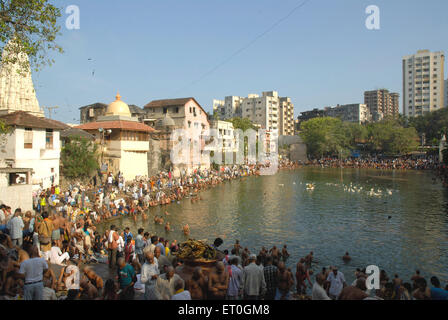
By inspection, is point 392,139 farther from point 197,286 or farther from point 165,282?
point 165,282

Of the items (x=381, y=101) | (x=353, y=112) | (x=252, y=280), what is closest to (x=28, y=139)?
(x=252, y=280)

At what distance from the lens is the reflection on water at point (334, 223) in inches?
641

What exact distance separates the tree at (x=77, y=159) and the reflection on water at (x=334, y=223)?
324 inches

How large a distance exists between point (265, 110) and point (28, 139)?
90.8 meters

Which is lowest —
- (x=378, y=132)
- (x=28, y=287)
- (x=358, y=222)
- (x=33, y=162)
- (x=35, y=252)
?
(x=358, y=222)

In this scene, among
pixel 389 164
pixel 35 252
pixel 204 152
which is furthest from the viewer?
pixel 389 164

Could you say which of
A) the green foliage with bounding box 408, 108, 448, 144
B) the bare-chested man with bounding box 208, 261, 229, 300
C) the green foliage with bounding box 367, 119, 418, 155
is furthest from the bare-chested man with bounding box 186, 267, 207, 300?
the green foliage with bounding box 408, 108, 448, 144

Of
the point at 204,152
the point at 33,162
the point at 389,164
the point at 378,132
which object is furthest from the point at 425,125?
the point at 33,162

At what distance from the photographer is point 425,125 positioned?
276ft

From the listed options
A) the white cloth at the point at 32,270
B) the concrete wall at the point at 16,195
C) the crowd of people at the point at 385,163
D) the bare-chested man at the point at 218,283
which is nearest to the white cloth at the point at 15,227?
the white cloth at the point at 32,270

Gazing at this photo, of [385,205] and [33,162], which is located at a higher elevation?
[33,162]

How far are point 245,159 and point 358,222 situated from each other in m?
45.1

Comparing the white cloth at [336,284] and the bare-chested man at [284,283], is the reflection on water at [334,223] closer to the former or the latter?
the white cloth at [336,284]
